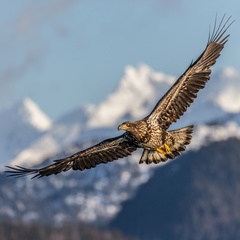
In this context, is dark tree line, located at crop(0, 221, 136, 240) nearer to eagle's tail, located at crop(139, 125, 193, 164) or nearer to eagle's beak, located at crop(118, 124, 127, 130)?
eagle's tail, located at crop(139, 125, 193, 164)

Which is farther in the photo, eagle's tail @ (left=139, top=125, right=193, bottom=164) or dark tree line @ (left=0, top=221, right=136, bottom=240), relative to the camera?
dark tree line @ (left=0, top=221, right=136, bottom=240)

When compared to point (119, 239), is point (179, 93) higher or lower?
lower

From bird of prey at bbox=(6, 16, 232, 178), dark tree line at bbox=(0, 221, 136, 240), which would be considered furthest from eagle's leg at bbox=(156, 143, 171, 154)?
dark tree line at bbox=(0, 221, 136, 240)

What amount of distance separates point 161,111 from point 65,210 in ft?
553

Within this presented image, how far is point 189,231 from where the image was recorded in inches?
7274

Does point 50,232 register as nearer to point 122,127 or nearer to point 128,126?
point 128,126

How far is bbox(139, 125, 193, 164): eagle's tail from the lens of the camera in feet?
93.1

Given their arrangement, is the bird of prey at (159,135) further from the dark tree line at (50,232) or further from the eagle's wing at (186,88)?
the dark tree line at (50,232)

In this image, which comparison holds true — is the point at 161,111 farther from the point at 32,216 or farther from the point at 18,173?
the point at 32,216

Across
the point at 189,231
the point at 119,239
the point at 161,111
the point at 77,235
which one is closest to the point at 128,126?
the point at 161,111

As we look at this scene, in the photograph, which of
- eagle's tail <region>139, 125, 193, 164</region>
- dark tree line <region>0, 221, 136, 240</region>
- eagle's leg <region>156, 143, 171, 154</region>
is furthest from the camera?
dark tree line <region>0, 221, 136, 240</region>

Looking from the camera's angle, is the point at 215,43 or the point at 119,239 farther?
the point at 119,239

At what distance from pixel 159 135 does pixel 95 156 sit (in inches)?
57.0

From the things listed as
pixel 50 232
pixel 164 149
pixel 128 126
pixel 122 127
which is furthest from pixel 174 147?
pixel 50 232
